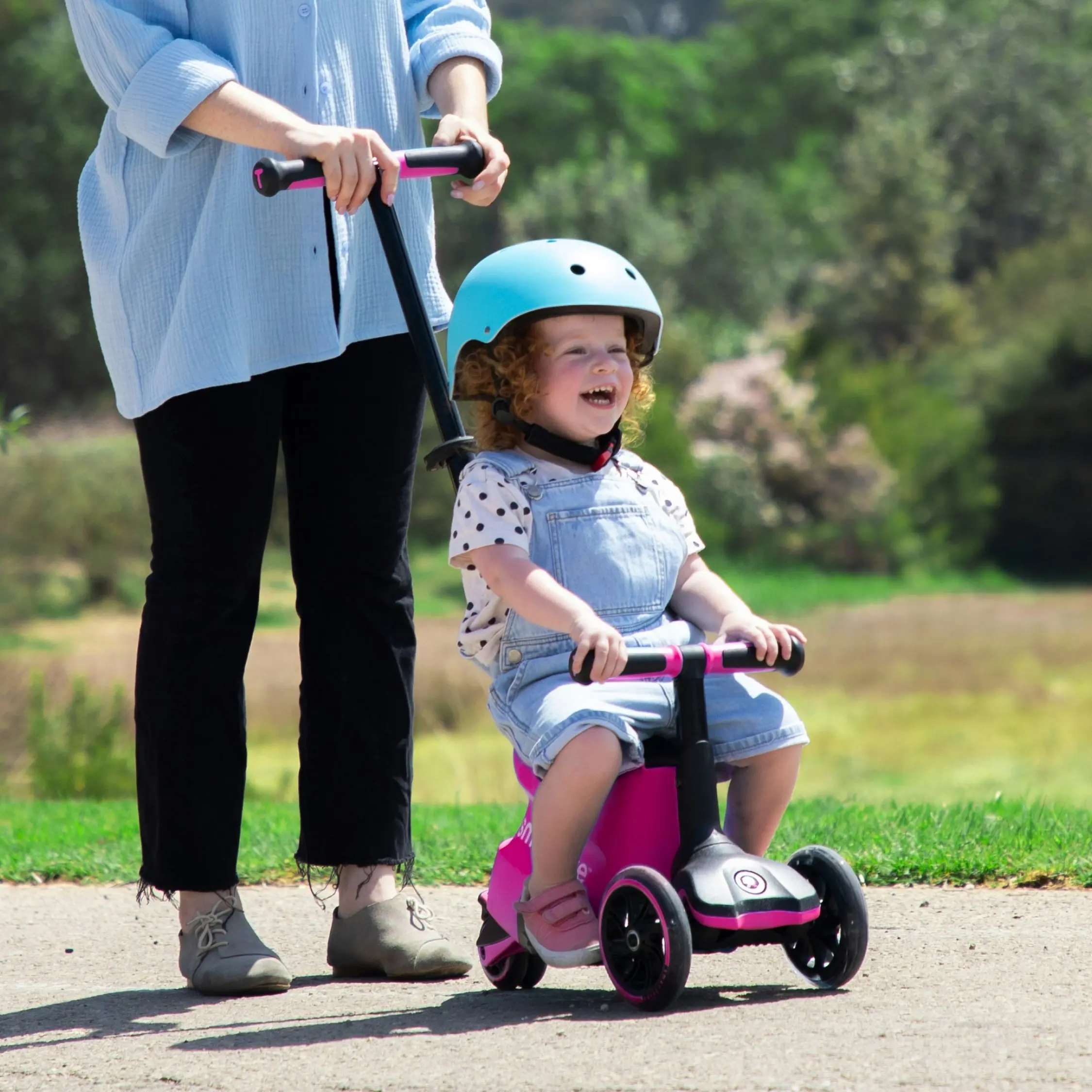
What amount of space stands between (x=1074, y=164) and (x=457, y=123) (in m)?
39.3

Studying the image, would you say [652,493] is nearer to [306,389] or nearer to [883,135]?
[306,389]

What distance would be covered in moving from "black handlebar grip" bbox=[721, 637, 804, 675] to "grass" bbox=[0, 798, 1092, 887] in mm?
1412

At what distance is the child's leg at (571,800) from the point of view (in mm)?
2932

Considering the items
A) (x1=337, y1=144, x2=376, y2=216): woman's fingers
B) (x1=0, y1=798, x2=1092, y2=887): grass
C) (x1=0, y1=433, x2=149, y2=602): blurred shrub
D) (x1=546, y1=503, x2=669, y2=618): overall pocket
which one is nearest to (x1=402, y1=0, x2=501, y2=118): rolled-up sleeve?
(x1=337, y1=144, x2=376, y2=216): woman's fingers

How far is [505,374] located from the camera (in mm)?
3303

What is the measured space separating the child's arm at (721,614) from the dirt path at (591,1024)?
0.59 meters

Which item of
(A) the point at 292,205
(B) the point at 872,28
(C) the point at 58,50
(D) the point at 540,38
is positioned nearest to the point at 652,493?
(A) the point at 292,205

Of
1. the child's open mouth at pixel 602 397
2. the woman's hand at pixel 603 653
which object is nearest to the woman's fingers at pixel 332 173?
the child's open mouth at pixel 602 397

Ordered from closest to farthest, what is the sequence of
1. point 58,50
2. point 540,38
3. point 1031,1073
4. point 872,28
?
point 1031,1073 → point 58,50 → point 540,38 → point 872,28

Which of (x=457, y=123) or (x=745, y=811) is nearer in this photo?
(x=745, y=811)

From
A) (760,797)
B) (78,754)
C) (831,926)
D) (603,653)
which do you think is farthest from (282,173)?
(78,754)

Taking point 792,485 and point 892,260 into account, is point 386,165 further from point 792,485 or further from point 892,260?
point 892,260

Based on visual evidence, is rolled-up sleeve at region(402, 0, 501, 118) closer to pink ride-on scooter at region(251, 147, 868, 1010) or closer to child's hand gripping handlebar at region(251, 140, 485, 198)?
child's hand gripping handlebar at region(251, 140, 485, 198)

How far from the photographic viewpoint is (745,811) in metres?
3.11
